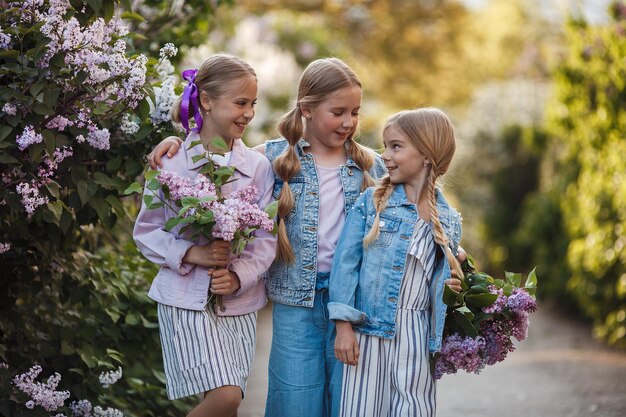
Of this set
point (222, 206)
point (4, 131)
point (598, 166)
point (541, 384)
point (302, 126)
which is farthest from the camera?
point (598, 166)

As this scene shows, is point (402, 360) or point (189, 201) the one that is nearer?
A: point (189, 201)

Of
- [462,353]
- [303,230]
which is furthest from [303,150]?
[462,353]

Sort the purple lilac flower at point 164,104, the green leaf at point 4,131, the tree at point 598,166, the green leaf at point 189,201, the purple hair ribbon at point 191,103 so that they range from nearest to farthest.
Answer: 1. the green leaf at point 189,201
2. the green leaf at point 4,131
3. the purple hair ribbon at point 191,103
4. the purple lilac flower at point 164,104
5. the tree at point 598,166

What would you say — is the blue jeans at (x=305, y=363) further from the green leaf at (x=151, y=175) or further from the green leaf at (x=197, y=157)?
the green leaf at (x=151, y=175)

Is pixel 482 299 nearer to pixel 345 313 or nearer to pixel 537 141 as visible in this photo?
pixel 345 313

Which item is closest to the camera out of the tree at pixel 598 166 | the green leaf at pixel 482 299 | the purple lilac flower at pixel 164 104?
the green leaf at pixel 482 299

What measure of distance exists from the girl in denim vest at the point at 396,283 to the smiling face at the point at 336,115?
24 cm

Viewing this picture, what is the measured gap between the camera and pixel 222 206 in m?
3.28

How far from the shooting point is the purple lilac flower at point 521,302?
3592 mm

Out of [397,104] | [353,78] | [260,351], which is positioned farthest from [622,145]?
[397,104]

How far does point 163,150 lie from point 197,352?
82cm

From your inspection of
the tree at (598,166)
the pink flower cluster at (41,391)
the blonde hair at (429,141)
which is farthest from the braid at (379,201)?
the tree at (598,166)

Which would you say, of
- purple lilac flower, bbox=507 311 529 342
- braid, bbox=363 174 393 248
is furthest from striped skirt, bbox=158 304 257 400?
purple lilac flower, bbox=507 311 529 342

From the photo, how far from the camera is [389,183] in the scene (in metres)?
3.79
